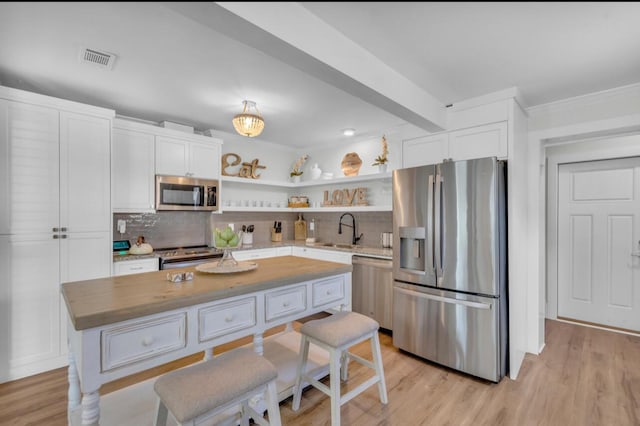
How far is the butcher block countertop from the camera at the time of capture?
1.19 meters

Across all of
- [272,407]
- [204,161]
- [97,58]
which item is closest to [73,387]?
[272,407]

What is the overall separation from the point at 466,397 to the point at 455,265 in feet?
3.09

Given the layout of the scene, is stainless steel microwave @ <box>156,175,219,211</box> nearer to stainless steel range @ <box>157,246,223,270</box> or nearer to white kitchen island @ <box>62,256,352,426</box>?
stainless steel range @ <box>157,246,223,270</box>

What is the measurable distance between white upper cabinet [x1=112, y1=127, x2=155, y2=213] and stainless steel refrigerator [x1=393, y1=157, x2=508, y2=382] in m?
Answer: 2.66

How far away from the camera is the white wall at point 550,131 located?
245cm

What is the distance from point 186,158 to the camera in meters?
3.48

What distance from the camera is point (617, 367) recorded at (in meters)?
2.51

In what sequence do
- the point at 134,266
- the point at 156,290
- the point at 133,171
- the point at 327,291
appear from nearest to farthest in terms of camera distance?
the point at 156,290 → the point at 327,291 → the point at 134,266 → the point at 133,171

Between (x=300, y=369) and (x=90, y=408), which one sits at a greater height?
(x=90, y=408)

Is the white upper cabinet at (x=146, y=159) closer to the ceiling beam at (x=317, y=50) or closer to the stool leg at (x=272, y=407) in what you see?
the ceiling beam at (x=317, y=50)

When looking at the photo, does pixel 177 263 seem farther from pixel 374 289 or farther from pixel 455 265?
pixel 455 265

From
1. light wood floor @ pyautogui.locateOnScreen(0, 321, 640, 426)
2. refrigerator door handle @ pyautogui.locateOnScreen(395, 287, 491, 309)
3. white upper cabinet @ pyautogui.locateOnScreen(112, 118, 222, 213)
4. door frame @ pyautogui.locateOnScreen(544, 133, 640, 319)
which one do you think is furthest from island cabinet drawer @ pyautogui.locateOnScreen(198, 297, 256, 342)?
door frame @ pyautogui.locateOnScreen(544, 133, 640, 319)

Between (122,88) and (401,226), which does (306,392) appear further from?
(122,88)

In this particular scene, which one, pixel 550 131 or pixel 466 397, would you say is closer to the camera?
pixel 466 397
